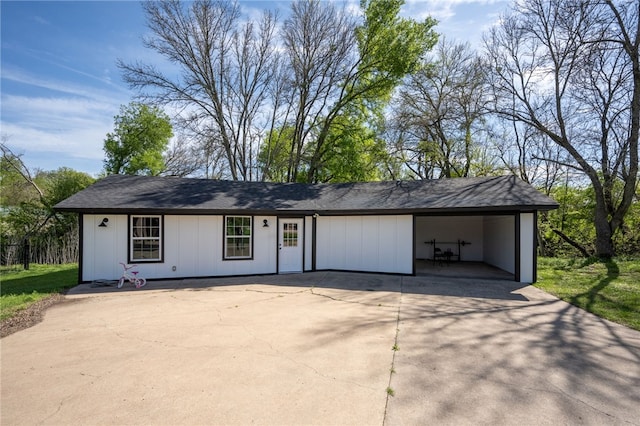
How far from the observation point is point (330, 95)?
19797mm

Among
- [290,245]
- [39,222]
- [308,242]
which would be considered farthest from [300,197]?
[39,222]

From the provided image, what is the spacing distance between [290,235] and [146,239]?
4.58 m

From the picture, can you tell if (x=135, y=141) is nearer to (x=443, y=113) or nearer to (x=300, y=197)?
(x=300, y=197)

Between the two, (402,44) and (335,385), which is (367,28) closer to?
(402,44)

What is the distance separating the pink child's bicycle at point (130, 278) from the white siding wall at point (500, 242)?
11873 millimetres

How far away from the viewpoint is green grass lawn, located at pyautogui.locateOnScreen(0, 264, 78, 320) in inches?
255

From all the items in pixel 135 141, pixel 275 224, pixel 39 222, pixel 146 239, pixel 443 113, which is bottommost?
pixel 146 239

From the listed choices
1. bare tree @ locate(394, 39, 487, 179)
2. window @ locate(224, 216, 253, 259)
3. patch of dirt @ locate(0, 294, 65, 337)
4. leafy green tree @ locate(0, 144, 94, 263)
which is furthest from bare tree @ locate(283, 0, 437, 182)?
patch of dirt @ locate(0, 294, 65, 337)

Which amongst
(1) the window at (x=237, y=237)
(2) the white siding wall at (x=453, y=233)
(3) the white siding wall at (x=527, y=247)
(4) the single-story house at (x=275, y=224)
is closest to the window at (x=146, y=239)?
(4) the single-story house at (x=275, y=224)

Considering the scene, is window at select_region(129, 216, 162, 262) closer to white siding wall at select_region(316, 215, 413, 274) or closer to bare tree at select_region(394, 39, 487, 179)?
white siding wall at select_region(316, 215, 413, 274)

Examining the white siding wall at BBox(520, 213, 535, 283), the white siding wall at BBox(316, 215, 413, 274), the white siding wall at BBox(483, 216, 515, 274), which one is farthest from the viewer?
the white siding wall at BBox(483, 216, 515, 274)

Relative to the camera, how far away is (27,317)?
18.9 feet

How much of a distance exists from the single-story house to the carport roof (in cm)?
3

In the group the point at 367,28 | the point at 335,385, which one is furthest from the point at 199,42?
the point at 335,385
